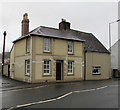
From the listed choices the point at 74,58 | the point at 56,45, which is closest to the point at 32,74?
the point at 56,45

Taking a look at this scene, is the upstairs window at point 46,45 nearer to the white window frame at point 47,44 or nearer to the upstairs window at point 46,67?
the white window frame at point 47,44

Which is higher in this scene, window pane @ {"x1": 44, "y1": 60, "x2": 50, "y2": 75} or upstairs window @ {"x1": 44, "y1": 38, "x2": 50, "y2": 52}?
upstairs window @ {"x1": 44, "y1": 38, "x2": 50, "y2": 52}

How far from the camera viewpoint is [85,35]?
88.5 feet

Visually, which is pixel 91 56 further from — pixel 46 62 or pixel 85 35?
pixel 46 62

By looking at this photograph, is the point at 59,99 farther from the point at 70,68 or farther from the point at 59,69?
the point at 70,68

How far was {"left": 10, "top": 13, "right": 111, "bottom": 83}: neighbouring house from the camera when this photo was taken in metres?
18.4

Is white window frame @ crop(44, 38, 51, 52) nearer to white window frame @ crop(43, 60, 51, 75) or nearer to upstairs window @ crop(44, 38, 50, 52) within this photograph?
upstairs window @ crop(44, 38, 50, 52)

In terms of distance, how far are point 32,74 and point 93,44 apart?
38.6 feet

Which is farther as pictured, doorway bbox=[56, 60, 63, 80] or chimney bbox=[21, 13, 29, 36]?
chimney bbox=[21, 13, 29, 36]

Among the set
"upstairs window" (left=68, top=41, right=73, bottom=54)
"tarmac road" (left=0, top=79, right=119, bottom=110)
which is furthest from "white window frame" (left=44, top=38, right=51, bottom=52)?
"tarmac road" (left=0, top=79, right=119, bottom=110)

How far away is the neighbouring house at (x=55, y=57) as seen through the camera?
18.4 m

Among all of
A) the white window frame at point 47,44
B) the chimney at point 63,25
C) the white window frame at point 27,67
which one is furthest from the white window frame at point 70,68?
the chimney at point 63,25

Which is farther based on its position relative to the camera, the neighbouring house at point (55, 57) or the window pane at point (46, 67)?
the window pane at point (46, 67)

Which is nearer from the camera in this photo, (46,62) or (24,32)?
(46,62)
